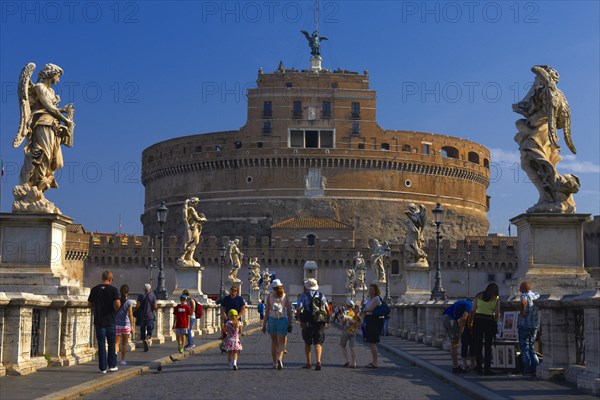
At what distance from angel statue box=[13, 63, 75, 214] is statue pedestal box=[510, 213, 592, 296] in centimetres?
572

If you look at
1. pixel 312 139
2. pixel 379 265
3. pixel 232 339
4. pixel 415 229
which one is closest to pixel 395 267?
pixel 312 139

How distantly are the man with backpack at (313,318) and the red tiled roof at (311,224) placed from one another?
6336cm

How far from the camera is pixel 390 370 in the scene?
479 inches

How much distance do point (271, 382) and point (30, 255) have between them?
326cm

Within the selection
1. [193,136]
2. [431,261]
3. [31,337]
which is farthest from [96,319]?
[193,136]

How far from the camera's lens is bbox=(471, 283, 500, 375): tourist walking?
10.5 metres

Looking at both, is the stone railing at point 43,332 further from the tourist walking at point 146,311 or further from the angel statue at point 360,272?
the angel statue at point 360,272

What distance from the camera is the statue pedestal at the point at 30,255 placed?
10.3m

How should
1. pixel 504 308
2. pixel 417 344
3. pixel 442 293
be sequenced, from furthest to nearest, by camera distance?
1. pixel 442 293
2. pixel 417 344
3. pixel 504 308

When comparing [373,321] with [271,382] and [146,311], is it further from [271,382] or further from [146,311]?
[146,311]

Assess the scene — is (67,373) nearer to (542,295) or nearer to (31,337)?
(31,337)

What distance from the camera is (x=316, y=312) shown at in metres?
12.2

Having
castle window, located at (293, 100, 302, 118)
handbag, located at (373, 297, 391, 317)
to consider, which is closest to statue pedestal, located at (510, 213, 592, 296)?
handbag, located at (373, 297, 391, 317)

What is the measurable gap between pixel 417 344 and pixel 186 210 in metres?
7.55
